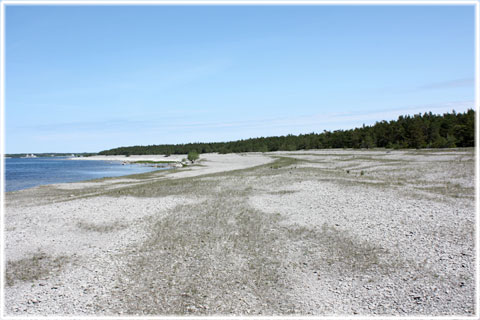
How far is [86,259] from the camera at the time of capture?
41.1 feet

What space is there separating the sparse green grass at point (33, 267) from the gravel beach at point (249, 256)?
0.05 meters

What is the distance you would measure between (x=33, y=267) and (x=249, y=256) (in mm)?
8360

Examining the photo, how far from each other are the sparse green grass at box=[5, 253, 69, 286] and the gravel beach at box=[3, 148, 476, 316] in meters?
0.05

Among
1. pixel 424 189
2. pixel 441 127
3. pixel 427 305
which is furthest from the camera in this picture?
pixel 441 127

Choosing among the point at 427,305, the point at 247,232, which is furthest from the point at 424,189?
the point at 427,305

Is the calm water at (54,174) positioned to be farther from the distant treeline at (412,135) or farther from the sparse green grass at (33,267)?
the distant treeline at (412,135)

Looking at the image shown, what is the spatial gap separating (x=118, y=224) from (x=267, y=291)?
36.1 ft

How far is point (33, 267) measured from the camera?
39.2ft

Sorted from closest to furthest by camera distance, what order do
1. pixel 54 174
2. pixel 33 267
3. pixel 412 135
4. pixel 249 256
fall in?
pixel 33 267 < pixel 249 256 < pixel 54 174 < pixel 412 135

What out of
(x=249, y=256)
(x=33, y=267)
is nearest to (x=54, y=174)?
(x=33, y=267)

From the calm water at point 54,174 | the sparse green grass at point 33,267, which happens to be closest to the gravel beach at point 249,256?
the sparse green grass at point 33,267

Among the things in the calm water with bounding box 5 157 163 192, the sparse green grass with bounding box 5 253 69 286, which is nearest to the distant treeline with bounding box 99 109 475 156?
the calm water with bounding box 5 157 163 192

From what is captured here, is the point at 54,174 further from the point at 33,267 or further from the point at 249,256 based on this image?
the point at 249,256

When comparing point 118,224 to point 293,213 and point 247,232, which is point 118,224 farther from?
point 293,213
